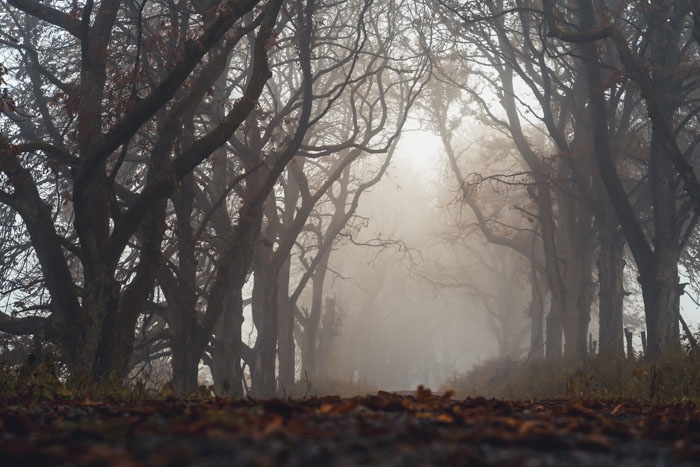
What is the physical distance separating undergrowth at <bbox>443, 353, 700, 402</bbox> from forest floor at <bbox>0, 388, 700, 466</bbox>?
321 centimetres

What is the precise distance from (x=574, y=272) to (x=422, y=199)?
79.9 ft

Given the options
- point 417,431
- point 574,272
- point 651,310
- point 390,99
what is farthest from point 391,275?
point 417,431

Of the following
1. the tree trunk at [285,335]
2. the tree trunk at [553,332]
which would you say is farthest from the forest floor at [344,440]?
the tree trunk at [553,332]

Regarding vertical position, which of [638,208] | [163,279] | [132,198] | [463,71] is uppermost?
[463,71]

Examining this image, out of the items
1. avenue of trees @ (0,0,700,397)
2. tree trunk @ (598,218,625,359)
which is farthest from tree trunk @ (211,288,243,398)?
tree trunk @ (598,218,625,359)

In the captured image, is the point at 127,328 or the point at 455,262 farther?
the point at 455,262

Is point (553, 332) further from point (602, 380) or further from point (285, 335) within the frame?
point (602, 380)

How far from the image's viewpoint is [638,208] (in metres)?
18.7

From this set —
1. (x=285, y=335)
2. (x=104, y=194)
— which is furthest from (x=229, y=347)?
(x=285, y=335)

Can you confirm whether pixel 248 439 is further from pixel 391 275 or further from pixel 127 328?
pixel 391 275

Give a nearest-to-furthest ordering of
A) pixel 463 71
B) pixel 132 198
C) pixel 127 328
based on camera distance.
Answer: pixel 127 328 → pixel 132 198 → pixel 463 71

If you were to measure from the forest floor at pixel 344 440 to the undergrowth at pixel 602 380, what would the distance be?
321 centimetres

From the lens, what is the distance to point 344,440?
261 cm

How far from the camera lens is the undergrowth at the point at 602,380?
7.43 metres
